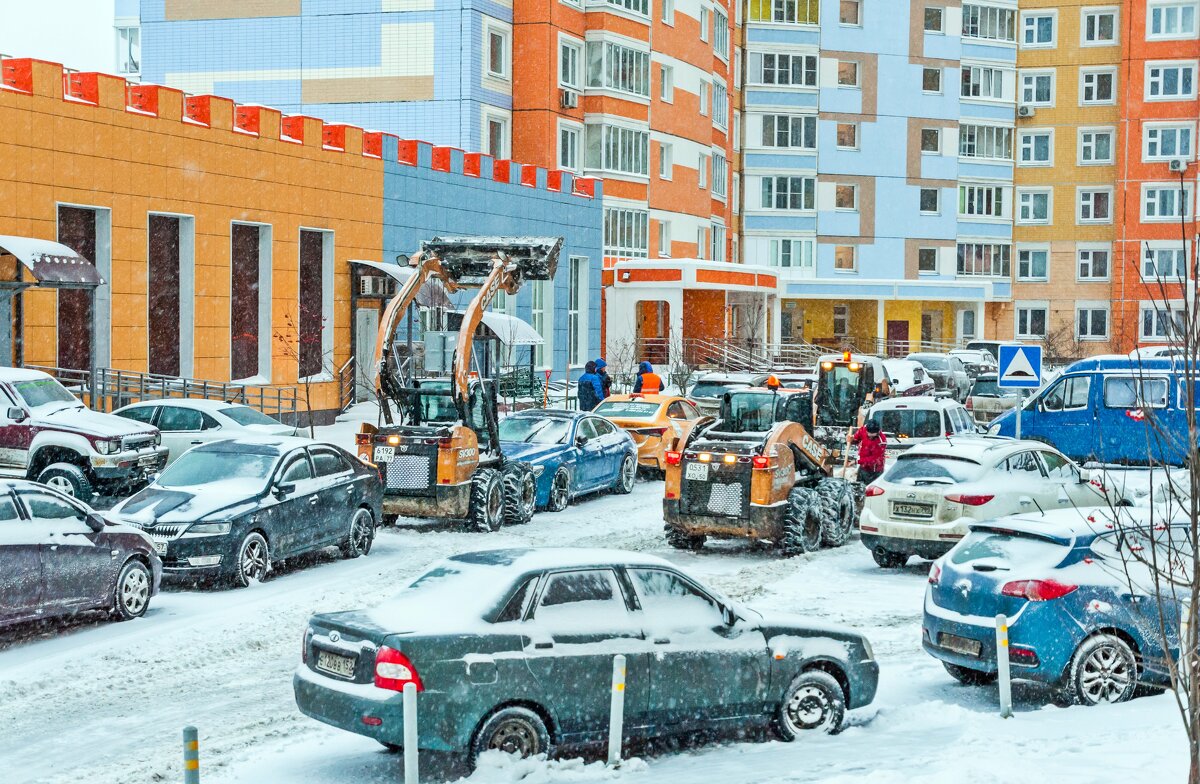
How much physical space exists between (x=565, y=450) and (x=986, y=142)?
55311 mm

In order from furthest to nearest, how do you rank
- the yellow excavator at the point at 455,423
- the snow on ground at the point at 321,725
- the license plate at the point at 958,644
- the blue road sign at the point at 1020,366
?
1. the blue road sign at the point at 1020,366
2. the yellow excavator at the point at 455,423
3. the license plate at the point at 958,644
4. the snow on ground at the point at 321,725

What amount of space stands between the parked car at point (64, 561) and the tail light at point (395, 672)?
541cm

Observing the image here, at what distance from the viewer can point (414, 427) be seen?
19422 mm

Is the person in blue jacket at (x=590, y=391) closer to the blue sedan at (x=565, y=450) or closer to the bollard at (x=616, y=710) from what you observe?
the blue sedan at (x=565, y=450)

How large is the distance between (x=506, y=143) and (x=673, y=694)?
124 feet

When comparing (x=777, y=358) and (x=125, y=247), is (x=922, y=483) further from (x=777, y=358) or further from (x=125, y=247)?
(x=777, y=358)

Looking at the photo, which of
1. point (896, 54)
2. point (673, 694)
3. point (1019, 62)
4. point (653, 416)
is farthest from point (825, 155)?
point (673, 694)

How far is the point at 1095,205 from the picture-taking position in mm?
73062

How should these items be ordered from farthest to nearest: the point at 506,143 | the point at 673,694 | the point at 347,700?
the point at 506,143 → the point at 673,694 → the point at 347,700

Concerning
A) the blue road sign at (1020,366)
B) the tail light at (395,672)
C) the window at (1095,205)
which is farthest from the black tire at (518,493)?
the window at (1095,205)

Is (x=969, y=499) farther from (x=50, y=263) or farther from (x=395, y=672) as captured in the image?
(x=50, y=263)

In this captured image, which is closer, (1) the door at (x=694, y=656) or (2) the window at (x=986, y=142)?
(1) the door at (x=694, y=656)

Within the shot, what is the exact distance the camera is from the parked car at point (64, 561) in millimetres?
12625

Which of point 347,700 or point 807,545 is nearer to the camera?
point 347,700
